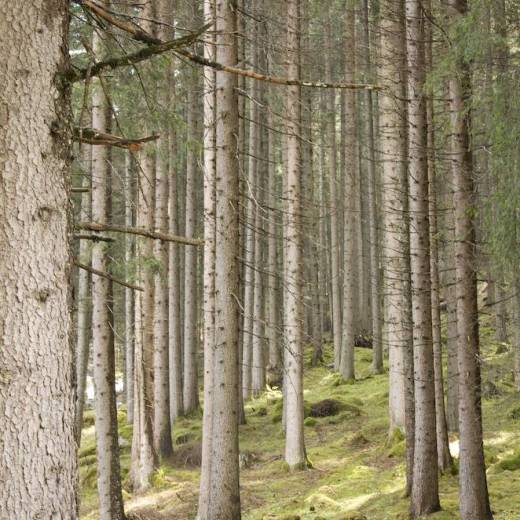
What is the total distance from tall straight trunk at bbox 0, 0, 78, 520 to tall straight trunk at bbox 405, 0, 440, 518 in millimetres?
6635

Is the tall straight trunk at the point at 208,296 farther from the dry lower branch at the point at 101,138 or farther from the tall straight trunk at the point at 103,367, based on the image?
the dry lower branch at the point at 101,138

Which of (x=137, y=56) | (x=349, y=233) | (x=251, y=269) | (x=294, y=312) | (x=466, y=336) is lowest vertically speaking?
(x=294, y=312)

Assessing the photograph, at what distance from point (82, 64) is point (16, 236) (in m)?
7.40

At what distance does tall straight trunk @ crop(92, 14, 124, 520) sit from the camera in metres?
8.96

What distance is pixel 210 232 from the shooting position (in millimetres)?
11133

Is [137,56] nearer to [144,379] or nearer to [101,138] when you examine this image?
[101,138]

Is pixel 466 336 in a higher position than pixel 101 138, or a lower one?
lower

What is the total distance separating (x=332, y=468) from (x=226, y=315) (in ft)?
18.9

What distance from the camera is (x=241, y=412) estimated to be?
1791 centimetres

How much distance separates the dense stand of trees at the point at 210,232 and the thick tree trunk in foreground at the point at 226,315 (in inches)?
0.8

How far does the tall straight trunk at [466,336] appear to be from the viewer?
8.01 metres

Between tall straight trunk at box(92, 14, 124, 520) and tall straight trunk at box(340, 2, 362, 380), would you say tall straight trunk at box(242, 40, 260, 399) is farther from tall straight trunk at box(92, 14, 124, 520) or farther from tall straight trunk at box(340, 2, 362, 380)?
tall straight trunk at box(92, 14, 124, 520)

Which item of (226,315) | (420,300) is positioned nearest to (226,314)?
(226,315)

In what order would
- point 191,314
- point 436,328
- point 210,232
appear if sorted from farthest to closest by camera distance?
point 191,314 → point 436,328 → point 210,232
